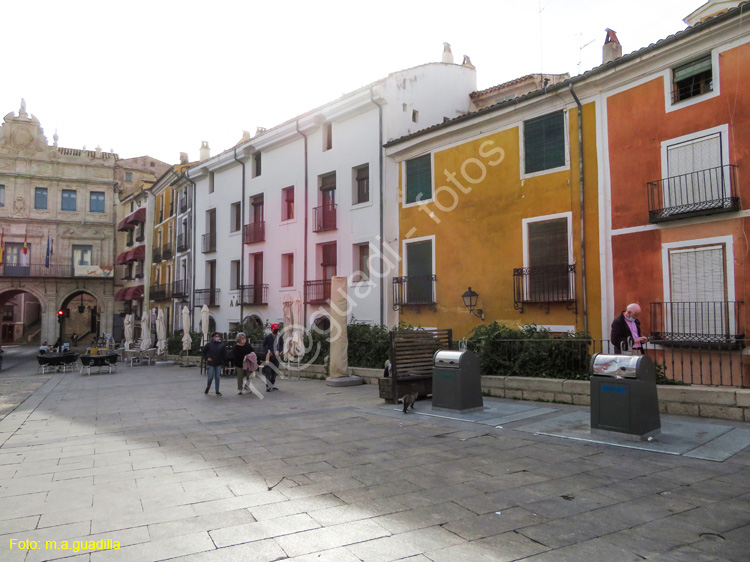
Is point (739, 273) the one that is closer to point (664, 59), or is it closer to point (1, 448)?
point (664, 59)

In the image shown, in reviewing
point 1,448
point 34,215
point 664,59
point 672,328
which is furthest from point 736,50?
point 34,215

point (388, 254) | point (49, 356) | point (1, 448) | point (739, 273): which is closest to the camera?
point (1, 448)

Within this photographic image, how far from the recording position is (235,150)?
89.6 ft

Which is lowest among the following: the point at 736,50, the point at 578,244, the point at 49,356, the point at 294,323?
the point at 49,356

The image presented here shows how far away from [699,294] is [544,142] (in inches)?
225

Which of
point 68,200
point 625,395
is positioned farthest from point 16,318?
point 625,395

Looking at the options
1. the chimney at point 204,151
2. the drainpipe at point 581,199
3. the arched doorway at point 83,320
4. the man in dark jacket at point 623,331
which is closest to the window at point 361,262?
the drainpipe at point 581,199

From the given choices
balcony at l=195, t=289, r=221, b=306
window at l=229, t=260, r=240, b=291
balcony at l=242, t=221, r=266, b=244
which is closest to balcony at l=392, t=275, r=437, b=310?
balcony at l=242, t=221, r=266, b=244

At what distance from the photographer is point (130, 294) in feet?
135

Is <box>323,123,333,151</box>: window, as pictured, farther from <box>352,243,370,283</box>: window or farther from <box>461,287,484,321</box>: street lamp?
<box>461,287,484,321</box>: street lamp

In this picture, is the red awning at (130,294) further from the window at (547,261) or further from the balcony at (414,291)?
the window at (547,261)

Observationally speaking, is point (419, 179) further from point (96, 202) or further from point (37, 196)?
point (37, 196)

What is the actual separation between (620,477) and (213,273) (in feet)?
89.5

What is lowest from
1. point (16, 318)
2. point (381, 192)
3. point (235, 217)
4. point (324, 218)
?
point (16, 318)
